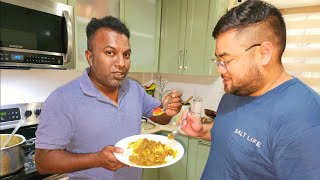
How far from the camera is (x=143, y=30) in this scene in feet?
7.36

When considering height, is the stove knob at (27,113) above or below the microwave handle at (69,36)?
below

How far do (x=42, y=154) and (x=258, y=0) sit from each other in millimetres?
1143

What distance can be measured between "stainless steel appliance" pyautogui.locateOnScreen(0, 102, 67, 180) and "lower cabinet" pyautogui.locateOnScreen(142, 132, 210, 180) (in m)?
1.13

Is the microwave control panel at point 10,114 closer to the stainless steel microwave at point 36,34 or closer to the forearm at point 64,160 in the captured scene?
the stainless steel microwave at point 36,34

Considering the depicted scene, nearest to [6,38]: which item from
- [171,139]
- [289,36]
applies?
[171,139]

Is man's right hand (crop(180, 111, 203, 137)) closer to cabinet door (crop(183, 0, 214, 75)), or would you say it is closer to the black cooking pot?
the black cooking pot

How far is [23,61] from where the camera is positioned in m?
1.24

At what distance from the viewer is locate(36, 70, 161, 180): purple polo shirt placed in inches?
37.2

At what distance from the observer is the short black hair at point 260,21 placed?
0.88 meters

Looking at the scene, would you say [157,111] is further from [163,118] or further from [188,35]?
[188,35]

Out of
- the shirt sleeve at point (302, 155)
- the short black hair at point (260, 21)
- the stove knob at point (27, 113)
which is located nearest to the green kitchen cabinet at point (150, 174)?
the stove knob at point (27, 113)

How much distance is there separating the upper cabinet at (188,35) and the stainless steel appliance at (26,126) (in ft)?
4.56

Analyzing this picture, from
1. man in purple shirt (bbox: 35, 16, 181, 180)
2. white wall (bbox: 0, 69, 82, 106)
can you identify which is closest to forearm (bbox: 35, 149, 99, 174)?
man in purple shirt (bbox: 35, 16, 181, 180)

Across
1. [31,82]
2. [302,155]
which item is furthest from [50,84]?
[302,155]
